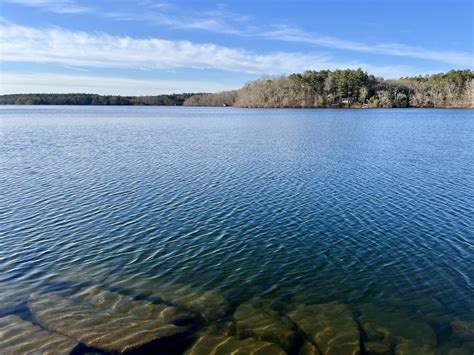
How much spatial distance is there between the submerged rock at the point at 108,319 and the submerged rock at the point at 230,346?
0.83 meters

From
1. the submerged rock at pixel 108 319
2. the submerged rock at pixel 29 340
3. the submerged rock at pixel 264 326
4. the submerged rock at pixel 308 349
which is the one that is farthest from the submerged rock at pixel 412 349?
the submerged rock at pixel 29 340

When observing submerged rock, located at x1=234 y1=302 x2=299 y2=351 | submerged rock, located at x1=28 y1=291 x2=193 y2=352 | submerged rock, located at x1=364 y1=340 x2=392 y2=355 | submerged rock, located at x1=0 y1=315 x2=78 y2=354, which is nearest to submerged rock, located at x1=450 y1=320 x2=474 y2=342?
submerged rock, located at x1=364 y1=340 x2=392 y2=355

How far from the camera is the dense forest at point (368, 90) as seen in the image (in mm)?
170875

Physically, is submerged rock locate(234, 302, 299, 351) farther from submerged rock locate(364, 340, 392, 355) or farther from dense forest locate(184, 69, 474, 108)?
dense forest locate(184, 69, 474, 108)

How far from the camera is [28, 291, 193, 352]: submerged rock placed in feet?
34.4

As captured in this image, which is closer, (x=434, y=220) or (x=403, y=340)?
(x=403, y=340)

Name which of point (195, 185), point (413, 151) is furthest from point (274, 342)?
point (413, 151)

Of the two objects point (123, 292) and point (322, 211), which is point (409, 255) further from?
point (123, 292)

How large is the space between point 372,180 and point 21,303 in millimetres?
26011

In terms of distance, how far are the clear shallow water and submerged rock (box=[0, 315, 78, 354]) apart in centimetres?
100

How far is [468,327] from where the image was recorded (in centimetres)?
1120

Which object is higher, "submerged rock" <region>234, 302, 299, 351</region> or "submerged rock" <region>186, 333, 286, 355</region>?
"submerged rock" <region>234, 302, 299, 351</region>

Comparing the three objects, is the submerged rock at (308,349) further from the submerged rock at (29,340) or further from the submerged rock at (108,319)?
the submerged rock at (29,340)

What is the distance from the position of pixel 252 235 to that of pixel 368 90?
578 feet
